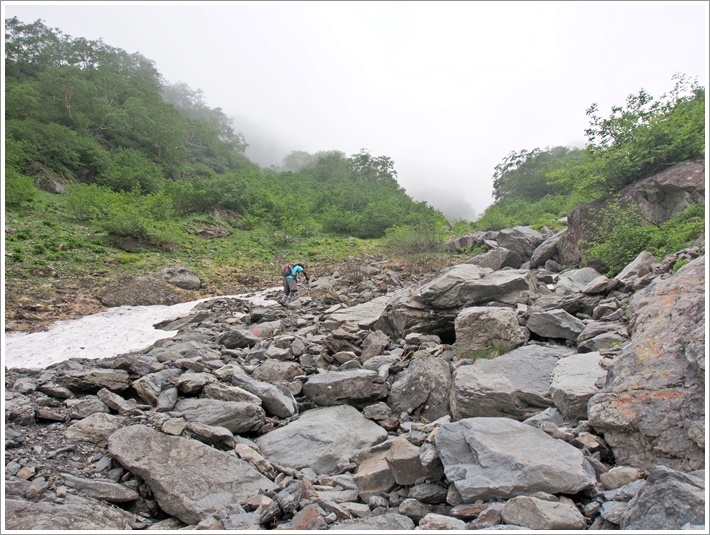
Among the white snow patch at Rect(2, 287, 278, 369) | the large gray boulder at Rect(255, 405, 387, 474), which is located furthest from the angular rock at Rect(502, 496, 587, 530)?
the white snow patch at Rect(2, 287, 278, 369)

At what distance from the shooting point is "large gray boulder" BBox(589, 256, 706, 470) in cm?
333

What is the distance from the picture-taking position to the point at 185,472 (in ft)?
12.9

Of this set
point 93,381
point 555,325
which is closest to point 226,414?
point 93,381

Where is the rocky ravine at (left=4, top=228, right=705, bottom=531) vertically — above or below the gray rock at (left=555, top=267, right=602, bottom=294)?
below

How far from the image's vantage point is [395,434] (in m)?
5.39

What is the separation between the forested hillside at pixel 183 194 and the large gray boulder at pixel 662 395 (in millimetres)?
5598

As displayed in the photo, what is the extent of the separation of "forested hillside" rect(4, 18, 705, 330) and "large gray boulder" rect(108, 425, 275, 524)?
10096 mm

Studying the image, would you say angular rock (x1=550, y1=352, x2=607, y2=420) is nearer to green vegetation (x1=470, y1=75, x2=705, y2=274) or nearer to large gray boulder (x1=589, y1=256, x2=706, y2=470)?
large gray boulder (x1=589, y1=256, x2=706, y2=470)

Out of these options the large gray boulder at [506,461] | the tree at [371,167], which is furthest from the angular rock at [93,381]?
the tree at [371,167]

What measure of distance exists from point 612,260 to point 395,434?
8.49 metres

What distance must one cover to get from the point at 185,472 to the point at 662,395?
16.2 ft

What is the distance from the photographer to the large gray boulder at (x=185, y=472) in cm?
367

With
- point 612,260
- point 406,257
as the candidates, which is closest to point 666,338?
point 612,260

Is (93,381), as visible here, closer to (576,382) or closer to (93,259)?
(576,382)
